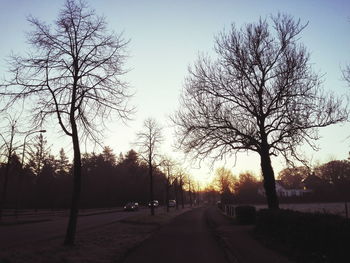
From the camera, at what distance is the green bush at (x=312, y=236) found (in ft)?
29.6

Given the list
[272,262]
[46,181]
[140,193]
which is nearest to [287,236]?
[272,262]

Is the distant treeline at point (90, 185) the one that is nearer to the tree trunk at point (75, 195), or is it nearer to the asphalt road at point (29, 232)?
the asphalt road at point (29, 232)

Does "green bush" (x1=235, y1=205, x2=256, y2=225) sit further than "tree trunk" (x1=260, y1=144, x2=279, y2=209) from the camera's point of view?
Yes

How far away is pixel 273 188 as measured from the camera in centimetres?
2333

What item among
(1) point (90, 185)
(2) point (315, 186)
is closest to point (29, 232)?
(1) point (90, 185)

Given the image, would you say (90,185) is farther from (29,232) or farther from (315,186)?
(29,232)

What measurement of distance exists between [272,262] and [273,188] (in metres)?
13.0

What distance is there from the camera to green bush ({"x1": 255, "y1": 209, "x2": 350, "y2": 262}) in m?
9.01

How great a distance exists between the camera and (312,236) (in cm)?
1097

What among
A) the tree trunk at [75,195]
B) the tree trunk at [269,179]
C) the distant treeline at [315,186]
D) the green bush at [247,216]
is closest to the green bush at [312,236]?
the tree trunk at [269,179]

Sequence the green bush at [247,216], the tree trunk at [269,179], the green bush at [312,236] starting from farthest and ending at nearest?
the green bush at [247,216] < the tree trunk at [269,179] < the green bush at [312,236]

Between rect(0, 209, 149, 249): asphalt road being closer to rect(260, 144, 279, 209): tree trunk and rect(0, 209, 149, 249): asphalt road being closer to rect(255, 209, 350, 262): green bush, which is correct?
rect(255, 209, 350, 262): green bush

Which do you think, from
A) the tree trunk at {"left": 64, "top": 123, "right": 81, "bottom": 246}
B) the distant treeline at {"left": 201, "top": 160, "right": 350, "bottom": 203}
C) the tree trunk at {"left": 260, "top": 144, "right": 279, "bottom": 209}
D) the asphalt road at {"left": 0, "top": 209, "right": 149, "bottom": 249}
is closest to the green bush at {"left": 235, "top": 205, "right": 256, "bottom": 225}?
the tree trunk at {"left": 260, "top": 144, "right": 279, "bottom": 209}

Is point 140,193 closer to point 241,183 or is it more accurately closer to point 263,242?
point 241,183
